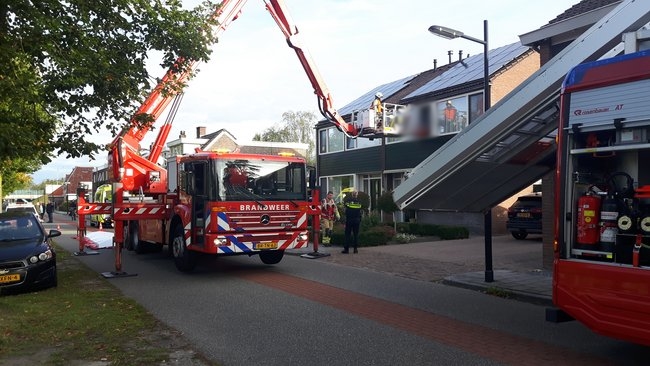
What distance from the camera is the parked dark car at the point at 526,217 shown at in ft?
56.5

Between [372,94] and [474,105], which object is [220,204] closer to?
[474,105]

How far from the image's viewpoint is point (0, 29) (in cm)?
897

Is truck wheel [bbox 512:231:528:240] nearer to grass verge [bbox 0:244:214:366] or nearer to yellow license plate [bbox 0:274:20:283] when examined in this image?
grass verge [bbox 0:244:214:366]

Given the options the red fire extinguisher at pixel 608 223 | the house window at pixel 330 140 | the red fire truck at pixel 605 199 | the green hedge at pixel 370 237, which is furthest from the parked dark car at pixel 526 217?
the house window at pixel 330 140

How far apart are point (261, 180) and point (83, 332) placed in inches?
206

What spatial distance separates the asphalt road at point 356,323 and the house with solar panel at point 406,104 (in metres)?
6.55

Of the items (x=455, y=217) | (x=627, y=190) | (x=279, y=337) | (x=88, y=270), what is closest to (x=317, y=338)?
(x=279, y=337)

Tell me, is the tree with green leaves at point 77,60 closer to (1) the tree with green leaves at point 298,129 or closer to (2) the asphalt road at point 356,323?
(2) the asphalt road at point 356,323

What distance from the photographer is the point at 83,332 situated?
686 cm

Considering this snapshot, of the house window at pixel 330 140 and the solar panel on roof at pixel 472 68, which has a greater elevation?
the solar panel on roof at pixel 472 68

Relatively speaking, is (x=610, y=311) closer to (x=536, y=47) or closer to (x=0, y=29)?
(x=536, y=47)

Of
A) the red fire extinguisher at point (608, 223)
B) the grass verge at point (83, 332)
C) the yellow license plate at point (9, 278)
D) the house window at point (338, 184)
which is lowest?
the grass verge at point (83, 332)

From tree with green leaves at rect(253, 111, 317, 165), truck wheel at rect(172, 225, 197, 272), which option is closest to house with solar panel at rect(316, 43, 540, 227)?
truck wheel at rect(172, 225, 197, 272)

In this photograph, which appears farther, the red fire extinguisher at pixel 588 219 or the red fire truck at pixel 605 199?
the red fire extinguisher at pixel 588 219
